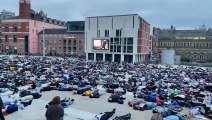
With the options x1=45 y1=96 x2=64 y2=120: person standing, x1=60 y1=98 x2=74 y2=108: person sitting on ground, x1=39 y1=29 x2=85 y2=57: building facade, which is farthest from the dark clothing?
x1=39 y1=29 x2=85 y2=57: building facade

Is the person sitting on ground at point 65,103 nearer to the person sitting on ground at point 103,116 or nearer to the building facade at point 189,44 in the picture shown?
the person sitting on ground at point 103,116

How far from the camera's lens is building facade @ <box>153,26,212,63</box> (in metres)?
83.1

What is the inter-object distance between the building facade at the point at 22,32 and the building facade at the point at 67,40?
4.29m

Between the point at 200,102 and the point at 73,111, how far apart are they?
9.38 meters

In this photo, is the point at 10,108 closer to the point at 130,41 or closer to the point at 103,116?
the point at 103,116

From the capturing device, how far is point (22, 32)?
78.7 meters

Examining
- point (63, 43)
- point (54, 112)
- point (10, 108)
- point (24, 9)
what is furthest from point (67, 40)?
point (54, 112)

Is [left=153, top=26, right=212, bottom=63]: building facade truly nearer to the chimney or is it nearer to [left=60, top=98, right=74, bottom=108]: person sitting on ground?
the chimney

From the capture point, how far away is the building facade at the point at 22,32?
78375 mm

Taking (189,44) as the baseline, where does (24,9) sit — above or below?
above

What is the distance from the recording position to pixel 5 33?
81.6m

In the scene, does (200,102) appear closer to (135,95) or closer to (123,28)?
(135,95)

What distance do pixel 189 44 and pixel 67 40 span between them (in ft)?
142

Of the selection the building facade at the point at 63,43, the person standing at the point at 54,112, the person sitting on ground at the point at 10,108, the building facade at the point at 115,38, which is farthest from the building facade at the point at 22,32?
the person standing at the point at 54,112
